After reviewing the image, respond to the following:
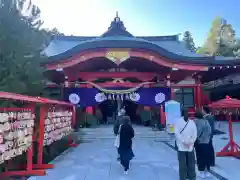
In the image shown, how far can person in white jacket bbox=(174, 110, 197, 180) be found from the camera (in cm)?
439

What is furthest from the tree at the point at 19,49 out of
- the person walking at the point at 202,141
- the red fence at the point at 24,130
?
the person walking at the point at 202,141

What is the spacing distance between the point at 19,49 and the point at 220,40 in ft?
114

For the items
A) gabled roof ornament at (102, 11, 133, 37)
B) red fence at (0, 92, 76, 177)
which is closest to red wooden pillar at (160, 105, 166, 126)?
gabled roof ornament at (102, 11, 133, 37)

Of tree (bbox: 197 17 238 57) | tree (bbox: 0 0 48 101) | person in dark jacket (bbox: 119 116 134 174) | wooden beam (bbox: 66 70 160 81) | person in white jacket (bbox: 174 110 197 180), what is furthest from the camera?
tree (bbox: 197 17 238 57)

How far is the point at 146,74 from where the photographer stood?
1310 centimetres

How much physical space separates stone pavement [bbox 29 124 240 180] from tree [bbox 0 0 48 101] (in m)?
2.40

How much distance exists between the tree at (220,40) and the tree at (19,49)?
29.3 metres

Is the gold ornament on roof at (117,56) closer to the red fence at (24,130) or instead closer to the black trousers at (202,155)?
the red fence at (24,130)

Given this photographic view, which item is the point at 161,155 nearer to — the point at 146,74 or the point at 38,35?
the point at 38,35

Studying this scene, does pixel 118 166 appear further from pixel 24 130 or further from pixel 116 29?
pixel 116 29

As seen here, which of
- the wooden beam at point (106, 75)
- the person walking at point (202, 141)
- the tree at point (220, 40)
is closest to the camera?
the person walking at point (202, 141)

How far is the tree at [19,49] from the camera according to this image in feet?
19.9

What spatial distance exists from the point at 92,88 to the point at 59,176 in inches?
288

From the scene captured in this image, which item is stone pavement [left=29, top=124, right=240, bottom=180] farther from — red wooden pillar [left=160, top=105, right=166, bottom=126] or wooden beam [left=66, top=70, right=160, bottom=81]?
wooden beam [left=66, top=70, right=160, bottom=81]
